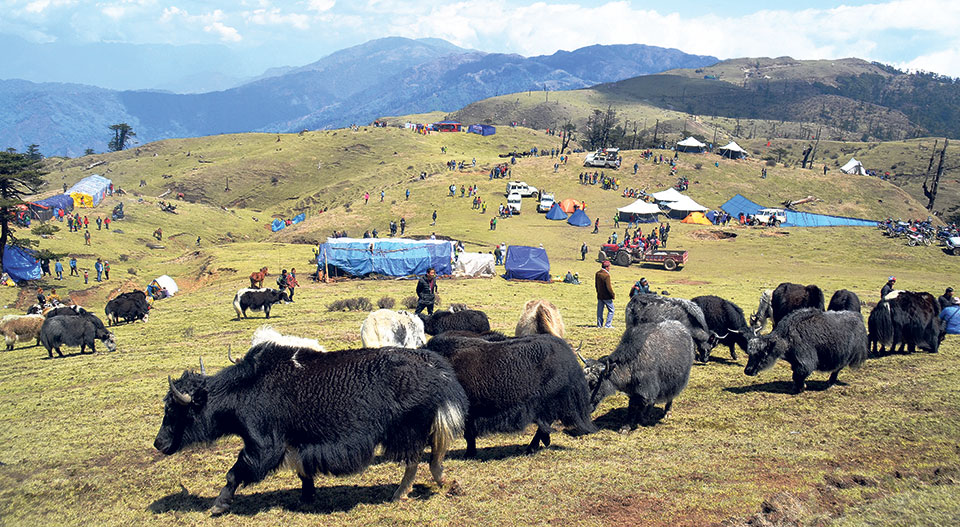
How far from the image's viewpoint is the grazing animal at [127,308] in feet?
81.4

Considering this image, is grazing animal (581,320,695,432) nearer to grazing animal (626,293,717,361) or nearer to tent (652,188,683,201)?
grazing animal (626,293,717,361)

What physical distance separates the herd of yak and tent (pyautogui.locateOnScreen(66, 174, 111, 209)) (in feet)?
213

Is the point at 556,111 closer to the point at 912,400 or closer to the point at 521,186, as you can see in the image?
the point at 521,186

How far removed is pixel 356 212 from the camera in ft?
195

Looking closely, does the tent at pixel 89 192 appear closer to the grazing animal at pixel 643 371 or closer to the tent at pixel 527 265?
the tent at pixel 527 265

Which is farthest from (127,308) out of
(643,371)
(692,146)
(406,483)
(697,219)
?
(692,146)

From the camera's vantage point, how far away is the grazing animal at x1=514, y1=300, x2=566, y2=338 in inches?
549

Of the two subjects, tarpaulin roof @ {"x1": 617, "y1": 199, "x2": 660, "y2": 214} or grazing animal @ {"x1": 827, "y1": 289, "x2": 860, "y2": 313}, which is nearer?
grazing animal @ {"x1": 827, "y1": 289, "x2": 860, "y2": 313}

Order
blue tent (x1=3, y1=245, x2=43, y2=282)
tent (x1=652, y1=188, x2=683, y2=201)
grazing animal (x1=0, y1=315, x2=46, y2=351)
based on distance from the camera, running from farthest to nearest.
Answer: tent (x1=652, y1=188, x2=683, y2=201)
blue tent (x1=3, y1=245, x2=43, y2=282)
grazing animal (x1=0, y1=315, x2=46, y2=351)

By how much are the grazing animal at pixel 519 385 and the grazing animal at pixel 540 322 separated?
3716mm

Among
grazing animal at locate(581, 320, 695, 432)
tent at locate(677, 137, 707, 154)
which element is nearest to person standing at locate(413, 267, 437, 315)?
grazing animal at locate(581, 320, 695, 432)

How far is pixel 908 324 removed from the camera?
16.0 metres

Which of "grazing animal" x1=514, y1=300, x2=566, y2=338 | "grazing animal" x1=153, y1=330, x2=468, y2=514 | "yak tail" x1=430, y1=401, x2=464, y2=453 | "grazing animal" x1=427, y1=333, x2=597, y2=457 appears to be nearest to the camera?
"grazing animal" x1=153, y1=330, x2=468, y2=514

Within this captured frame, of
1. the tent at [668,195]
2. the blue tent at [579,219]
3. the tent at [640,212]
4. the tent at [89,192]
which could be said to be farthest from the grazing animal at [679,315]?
the tent at [89,192]
